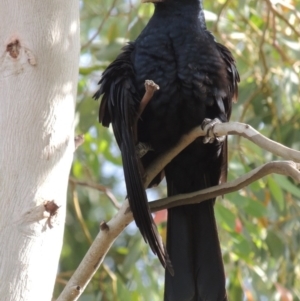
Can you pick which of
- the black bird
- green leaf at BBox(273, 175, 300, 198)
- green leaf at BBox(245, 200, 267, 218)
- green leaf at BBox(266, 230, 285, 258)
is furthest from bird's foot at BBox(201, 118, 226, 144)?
green leaf at BBox(266, 230, 285, 258)

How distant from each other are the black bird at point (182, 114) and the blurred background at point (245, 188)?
1.09 ft

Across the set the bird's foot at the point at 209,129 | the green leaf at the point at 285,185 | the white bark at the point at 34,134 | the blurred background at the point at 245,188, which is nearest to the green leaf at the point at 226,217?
the blurred background at the point at 245,188

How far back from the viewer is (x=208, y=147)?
80.6 inches

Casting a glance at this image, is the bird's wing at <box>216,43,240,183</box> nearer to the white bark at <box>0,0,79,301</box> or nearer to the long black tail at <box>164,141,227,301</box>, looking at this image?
the long black tail at <box>164,141,227,301</box>

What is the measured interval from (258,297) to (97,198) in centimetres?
141

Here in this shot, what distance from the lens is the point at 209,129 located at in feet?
5.89

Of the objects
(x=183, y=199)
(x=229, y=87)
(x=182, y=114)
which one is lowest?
(x=183, y=199)

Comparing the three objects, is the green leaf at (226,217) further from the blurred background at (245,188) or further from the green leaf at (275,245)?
the green leaf at (275,245)

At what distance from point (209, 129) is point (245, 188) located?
92 cm

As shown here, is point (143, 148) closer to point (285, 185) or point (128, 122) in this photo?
point (128, 122)

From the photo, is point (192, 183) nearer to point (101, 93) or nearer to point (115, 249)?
point (101, 93)

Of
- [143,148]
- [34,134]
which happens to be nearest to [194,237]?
[143,148]

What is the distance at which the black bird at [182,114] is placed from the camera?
1.94 m

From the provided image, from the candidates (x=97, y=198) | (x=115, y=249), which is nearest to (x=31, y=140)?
(x=115, y=249)
